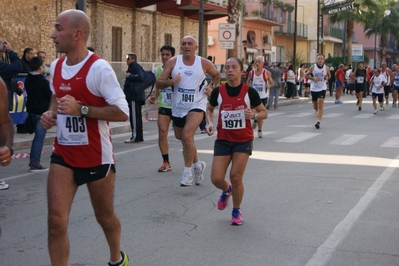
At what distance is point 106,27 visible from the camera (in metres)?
30.8

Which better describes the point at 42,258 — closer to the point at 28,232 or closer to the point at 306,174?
the point at 28,232

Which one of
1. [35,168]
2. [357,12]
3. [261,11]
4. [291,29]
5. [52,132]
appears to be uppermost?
[357,12]

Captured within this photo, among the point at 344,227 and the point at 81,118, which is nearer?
the point at 81,118

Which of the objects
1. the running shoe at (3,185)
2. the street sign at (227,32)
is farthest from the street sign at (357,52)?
the running shoe at (3,185)

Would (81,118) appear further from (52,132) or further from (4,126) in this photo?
(52,132)

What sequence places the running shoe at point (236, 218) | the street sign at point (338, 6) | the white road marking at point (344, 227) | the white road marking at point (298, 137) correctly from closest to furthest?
the white road marking at point (344, 227)
the running shoe at point (236, 218)
the white road marking at point (298, 137)
the street sign at point (338, 6)

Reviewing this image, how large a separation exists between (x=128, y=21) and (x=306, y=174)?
911 inches

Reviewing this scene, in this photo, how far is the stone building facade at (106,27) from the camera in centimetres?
2520

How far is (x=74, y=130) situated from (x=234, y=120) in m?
2.98

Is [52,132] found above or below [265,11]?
below

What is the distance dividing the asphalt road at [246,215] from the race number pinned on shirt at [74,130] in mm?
1330

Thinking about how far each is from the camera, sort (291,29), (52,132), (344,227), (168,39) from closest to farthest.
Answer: (344,227) < (52,132) < (168,39) < (291,29)

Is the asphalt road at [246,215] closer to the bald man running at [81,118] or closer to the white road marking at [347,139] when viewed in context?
the bald man running at [81,118]

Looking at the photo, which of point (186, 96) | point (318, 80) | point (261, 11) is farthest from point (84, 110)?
point (261, 11)
